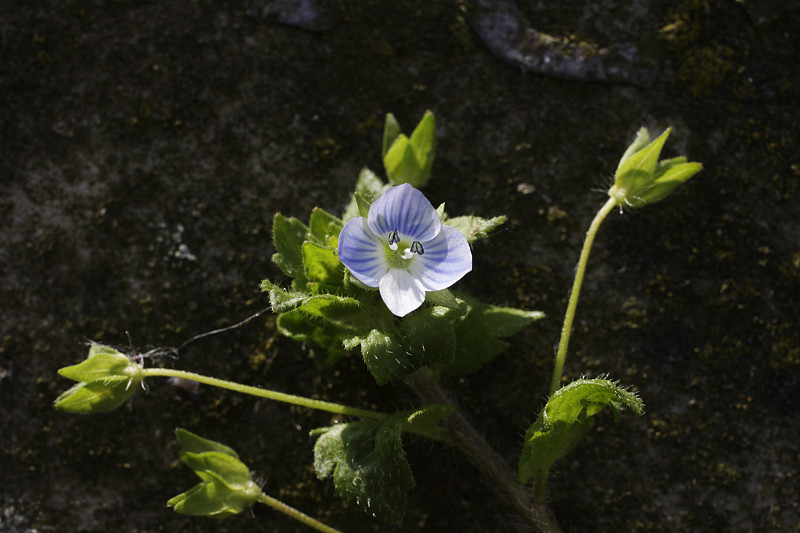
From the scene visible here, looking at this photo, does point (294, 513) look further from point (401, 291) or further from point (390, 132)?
point (390, 132)

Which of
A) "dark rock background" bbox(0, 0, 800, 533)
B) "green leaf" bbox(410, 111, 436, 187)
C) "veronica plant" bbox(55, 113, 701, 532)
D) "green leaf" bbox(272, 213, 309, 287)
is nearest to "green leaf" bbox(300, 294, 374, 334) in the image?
"veronica plant" bbox(55, 113, 701, 532)

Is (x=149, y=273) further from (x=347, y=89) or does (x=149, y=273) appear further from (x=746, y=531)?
(x=746, y=531)

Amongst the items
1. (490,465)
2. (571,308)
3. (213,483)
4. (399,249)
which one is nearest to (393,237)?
(399,249)

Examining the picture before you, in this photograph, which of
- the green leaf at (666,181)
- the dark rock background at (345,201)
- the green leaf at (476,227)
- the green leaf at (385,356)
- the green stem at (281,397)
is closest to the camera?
the green leaf at (385,356)

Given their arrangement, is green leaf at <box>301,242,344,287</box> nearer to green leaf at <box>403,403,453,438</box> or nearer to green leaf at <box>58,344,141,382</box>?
green leaf at <box>403,403,453,438</box>

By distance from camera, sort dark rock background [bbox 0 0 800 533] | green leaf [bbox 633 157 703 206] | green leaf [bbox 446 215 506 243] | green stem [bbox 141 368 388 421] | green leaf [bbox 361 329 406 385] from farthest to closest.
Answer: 1. dark rock background [bbox 0 0 800 533]
2. green leaf [bbox 633 157 703 206]
3. green stem [bbox 141 368 388 421]
4. green leaf [bbox 446 215 506 243]
5. green leaf [bbox 361 329 406 385]

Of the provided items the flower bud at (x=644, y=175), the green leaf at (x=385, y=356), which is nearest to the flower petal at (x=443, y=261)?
the green leaf at (x=385, y=356)

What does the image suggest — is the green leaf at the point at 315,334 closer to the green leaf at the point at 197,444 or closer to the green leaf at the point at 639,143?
the green leaf at the point at 197,444
